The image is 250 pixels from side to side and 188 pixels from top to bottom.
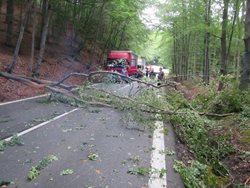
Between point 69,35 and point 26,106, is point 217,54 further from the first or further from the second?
point 26,106

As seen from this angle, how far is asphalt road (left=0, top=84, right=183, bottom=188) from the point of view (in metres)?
5.61

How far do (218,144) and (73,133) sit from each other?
4151 mm

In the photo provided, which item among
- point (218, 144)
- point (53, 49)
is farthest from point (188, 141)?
point (53, 49)

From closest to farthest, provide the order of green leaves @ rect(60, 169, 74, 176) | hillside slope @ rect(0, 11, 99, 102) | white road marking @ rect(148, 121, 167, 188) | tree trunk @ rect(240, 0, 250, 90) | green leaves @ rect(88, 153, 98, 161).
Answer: white road marking @ rect(148, 121, 167, 188) → green leaves @ rect(60, 169, 74, 176) → green leaves @ rect(88, 153, 98, 161) → tree trunk @ rect(240, 0, 250, 90) → hillside slope @ rect(0, 11, 99, 102)

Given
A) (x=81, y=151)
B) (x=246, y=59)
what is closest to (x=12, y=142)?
(x=81, y=151)

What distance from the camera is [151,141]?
28.2 feet

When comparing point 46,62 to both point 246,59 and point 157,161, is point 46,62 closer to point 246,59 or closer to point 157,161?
point 246,59

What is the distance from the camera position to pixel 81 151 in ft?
24.0

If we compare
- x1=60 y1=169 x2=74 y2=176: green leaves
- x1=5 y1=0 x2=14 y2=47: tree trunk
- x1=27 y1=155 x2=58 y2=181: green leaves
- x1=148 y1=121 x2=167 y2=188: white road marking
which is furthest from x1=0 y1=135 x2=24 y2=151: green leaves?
x1=5 y1=0 x2=14 y2=47: tree trunk

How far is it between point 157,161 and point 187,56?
2783 cm

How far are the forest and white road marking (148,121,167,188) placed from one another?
0.38m

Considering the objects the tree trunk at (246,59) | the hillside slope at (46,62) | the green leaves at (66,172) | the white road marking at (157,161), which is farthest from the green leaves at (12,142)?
the tree trunk at (246,59)

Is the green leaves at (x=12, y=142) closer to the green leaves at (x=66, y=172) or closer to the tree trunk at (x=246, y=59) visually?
the green leaves at (x=66, y=172)

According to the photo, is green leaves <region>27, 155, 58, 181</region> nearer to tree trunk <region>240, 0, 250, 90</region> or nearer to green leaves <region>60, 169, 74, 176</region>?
green leaves <region>60, 169, 74, 176</region>
